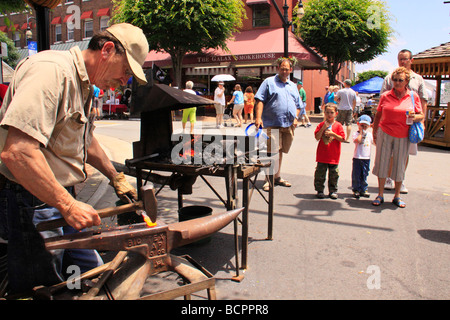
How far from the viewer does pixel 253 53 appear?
23.7m

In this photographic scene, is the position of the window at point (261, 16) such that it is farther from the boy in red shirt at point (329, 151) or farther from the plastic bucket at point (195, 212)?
the plastic bucket at point (195, 212)

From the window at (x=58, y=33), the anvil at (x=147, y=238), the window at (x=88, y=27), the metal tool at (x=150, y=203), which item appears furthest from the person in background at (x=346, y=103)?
the window at (x=58, y=33)

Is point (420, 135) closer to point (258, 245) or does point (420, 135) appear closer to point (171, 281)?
point (258, 245)

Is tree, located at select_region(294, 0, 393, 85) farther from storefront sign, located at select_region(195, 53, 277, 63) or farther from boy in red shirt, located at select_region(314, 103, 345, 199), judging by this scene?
boy in red shirt, located at select_region(314, 103, 345, 199)

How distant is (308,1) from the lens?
2475cm

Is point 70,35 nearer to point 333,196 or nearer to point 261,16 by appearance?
point 261,16

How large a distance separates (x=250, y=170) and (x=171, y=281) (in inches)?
51.2

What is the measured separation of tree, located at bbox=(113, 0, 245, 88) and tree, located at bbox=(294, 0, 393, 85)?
4.91 metres

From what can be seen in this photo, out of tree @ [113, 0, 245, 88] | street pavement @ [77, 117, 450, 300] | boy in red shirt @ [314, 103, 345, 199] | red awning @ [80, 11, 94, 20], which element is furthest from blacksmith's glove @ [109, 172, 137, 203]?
red awning @ [80, 11, 94, 20]

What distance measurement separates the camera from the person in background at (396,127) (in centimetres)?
554

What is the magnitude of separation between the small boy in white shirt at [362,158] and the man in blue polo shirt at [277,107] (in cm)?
118

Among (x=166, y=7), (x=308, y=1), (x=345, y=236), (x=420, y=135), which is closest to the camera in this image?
(x=345, y=236)
